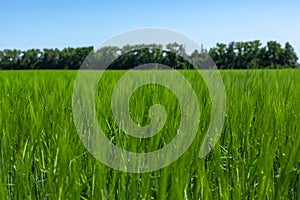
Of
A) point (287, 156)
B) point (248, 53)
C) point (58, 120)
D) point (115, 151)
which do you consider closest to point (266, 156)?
point (287, 156)

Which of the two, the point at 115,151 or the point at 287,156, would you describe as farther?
the point at 115,151

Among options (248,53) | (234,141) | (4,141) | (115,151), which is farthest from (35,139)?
(248,53)

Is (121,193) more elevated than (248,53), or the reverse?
(248,53)

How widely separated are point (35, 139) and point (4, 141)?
0.19 feet

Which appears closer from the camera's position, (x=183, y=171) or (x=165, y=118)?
(x=183, y=171)

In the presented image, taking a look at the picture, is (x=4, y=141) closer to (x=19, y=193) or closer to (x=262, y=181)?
(x=19, y=193)

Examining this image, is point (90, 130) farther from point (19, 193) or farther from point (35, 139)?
point (19, 193)

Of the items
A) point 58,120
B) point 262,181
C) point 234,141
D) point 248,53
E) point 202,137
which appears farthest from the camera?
point 248,53

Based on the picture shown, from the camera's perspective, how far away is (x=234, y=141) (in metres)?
0.81

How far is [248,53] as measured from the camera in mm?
21016

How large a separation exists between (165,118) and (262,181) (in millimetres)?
415

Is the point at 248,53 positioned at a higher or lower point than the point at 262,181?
higher

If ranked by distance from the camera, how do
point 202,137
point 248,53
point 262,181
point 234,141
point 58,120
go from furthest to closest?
1. point 248,53
2. point 58,120
3. point 234,141
4. point 202,137
5. point 262,181

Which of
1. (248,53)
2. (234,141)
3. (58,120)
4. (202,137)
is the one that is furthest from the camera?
(248,53)
